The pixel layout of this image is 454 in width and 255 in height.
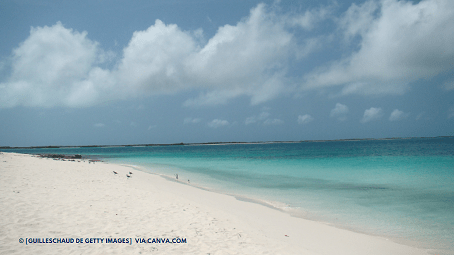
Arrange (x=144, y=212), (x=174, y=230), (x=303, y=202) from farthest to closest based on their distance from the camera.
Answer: (x=303, y=202) → (x=144, y=212) → (x=174, y=230)

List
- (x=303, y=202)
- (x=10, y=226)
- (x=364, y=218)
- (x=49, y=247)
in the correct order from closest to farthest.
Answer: (x=49, y=247) < (x=10, y=226) < (x=364, y=218) < (x=303, y=202)

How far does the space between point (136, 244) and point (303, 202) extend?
26.8 feet

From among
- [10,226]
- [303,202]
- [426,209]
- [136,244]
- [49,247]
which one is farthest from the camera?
[303,202]

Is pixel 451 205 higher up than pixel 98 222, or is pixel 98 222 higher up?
pixel 98 222

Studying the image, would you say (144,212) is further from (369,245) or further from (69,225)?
(369,245)

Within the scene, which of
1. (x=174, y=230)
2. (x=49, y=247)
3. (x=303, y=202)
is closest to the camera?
(x=49, y=247)

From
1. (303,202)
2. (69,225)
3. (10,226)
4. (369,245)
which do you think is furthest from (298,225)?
(10,226)

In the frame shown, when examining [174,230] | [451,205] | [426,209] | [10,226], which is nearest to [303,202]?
[426,209]

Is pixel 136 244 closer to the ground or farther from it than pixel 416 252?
farther from it

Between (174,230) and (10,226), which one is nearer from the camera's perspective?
(10,226)

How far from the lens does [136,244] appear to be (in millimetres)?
5043

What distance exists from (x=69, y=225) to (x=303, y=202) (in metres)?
9.16

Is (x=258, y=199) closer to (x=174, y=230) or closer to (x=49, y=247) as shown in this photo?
(x=174, y=230)

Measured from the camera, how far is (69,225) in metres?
5.79
